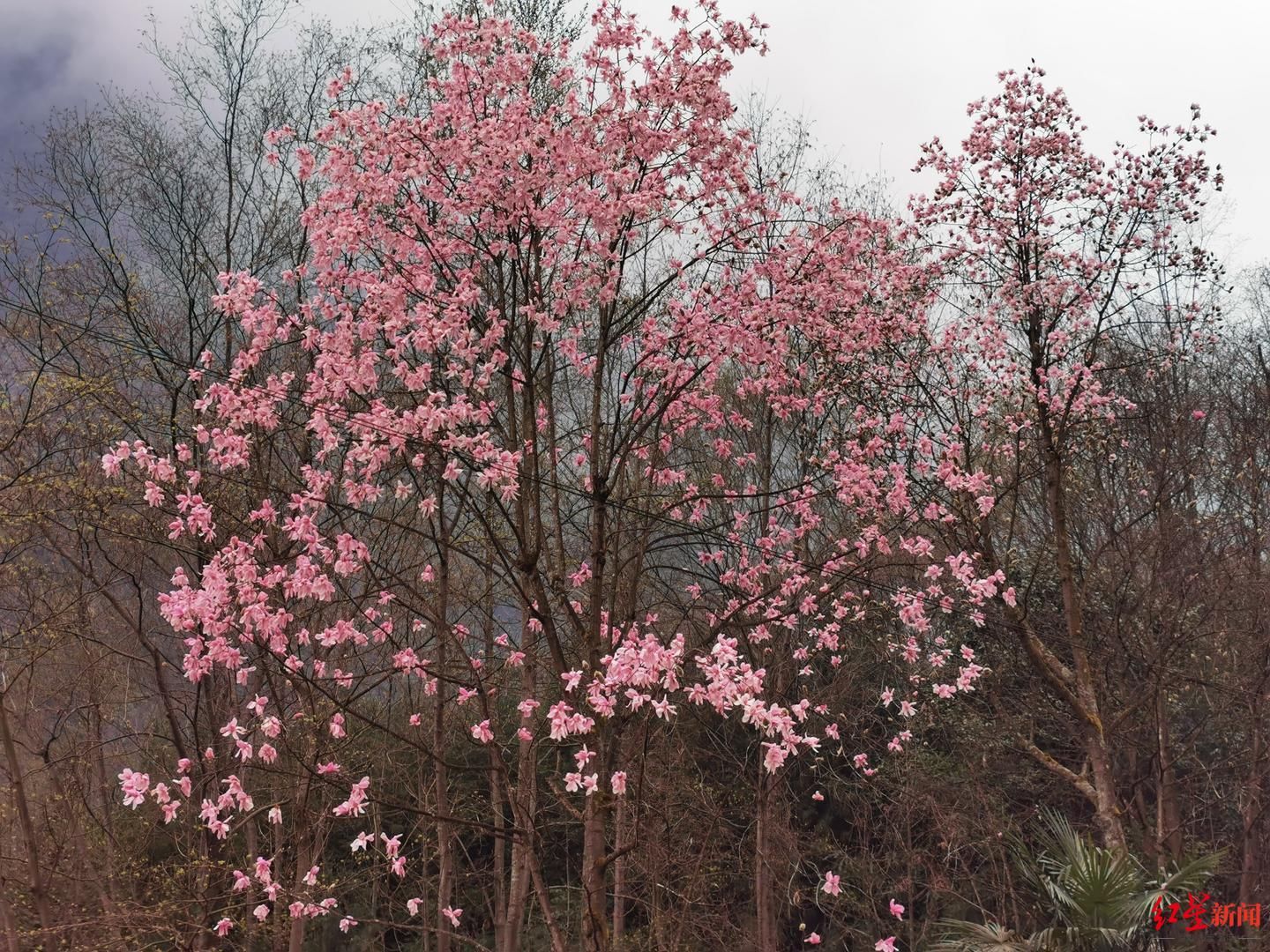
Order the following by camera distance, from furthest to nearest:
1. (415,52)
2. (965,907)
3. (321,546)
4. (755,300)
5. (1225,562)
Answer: (965,907), (1225,562), (415,52), (755,300), (321,546)

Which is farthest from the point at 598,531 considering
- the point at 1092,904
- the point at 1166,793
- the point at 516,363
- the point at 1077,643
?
the point at 1166,793

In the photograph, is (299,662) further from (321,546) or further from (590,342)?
(590,342)

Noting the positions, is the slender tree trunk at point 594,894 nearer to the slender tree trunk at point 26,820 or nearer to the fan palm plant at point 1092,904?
the fan palm plant at point 1092,904

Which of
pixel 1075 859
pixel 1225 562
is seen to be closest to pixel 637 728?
pixel 1075 859

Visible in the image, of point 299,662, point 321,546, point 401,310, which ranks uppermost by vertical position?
point 401,310

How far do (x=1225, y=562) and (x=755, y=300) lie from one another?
11361 mm

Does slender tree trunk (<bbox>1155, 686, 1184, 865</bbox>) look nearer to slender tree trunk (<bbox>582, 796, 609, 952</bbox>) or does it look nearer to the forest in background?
the forest in background

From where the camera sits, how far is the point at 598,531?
25.4 feet

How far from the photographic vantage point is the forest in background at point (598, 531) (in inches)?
297

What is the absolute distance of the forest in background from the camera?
754 centimetres

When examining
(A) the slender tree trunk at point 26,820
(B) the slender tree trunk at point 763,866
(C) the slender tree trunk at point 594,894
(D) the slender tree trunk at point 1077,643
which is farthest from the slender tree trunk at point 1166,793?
(A) the slender tree trunk at point 26,820

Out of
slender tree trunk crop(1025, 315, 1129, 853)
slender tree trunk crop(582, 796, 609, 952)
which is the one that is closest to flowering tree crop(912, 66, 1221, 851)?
slender tree trunk crop(1025, 315, 1129, 853)

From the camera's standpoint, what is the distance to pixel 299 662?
788cm

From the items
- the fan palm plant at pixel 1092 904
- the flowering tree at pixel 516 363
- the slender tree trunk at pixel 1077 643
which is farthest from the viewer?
the slender tree trunk at pixel 1077 643
